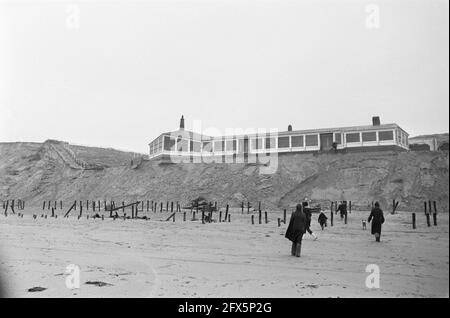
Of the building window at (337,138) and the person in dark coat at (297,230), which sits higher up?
the building window at (337,138)

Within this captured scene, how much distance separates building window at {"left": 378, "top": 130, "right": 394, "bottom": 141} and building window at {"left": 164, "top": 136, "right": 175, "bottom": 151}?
27833 mm

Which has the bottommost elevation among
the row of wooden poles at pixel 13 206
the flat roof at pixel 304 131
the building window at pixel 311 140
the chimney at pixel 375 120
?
the row of wooden poles at pixel 13 206

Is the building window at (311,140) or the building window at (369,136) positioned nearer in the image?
the building window at (369,136)

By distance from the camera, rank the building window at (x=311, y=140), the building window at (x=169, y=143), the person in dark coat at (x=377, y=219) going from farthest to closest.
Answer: the building window at (x=169, y=143)
the building window at (x=311, y=140)
the person in dark coat at (x=377, y=219)

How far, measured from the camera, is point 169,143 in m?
52.3

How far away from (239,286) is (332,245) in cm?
712

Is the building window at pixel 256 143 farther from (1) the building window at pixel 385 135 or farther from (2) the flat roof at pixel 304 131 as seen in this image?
(1) the building window at pixel 385 135

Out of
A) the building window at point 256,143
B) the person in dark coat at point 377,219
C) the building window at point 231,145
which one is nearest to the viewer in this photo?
the person in dark coat at point 377,219

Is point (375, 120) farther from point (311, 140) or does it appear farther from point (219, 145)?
point (219, 145)

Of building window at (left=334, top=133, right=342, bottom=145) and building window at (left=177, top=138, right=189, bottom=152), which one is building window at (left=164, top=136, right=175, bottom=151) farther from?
building window at (left=334, top=133, right=342, bottom=145)

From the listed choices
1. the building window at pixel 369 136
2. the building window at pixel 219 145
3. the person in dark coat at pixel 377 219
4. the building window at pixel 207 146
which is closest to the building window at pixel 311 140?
the building window at pixel 369 136

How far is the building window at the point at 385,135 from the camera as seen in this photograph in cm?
4138

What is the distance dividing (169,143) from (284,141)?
16.9 m
